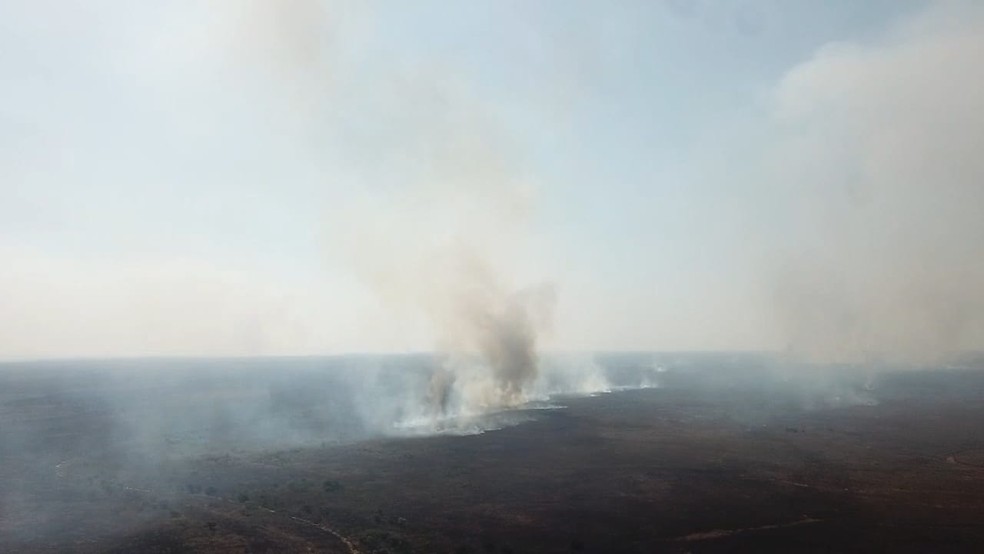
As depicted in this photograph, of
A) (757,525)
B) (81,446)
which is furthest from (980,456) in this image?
(81,446)

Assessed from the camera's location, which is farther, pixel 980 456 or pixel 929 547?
pixel 980 456

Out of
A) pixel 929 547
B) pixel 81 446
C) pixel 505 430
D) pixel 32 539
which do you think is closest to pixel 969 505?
pixel 929 547

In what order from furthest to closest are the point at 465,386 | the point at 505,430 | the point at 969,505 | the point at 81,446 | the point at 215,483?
1. the point at 465,386
2. the point at 505,430
3. the point at 81,446
4. the point at 215,483
5. the point at 969,505

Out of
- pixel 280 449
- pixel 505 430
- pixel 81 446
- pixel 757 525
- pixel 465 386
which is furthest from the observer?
pixel 465 386

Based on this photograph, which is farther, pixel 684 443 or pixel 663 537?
pixel 684 443

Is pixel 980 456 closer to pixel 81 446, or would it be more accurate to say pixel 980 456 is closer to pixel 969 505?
pixel 969 505

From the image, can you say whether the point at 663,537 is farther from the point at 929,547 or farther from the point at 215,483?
the point at 215,483
